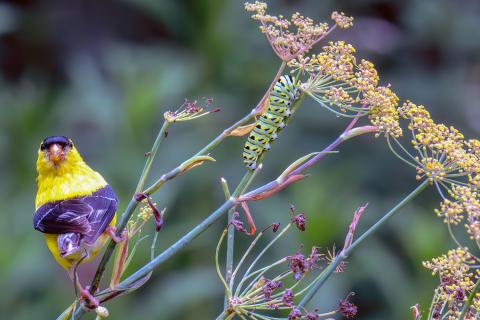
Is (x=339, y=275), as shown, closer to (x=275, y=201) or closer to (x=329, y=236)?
(x=329, y=236)

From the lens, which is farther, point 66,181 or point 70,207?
point 66,181

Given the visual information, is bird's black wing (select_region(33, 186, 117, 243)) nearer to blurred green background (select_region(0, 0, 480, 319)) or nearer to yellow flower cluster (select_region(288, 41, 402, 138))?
yellow flower cluster (select_region(288, 41, 402, 138))

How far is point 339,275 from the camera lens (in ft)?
17.4

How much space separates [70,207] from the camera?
9.64 feet

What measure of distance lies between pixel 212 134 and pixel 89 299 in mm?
3994

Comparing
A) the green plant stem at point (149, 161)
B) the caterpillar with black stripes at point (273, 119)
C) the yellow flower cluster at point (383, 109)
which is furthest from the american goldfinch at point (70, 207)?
the yellow flower cluster at point (383, 109)

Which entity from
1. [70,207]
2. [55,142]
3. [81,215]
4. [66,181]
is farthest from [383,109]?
[55,142]

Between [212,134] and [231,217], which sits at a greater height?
[212,134]

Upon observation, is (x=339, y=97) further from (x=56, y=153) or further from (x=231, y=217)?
(x=56, y=153)

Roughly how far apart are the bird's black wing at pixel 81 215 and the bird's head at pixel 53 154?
43cm

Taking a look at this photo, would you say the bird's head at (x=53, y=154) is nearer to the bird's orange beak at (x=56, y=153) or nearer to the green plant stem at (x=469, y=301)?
the bird's orange beak at (x=56, y=153)

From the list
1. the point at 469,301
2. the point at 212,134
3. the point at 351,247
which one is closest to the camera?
the point at 469,301

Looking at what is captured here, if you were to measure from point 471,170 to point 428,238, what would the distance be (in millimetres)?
3248

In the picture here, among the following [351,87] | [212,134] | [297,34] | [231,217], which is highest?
[212,134]
